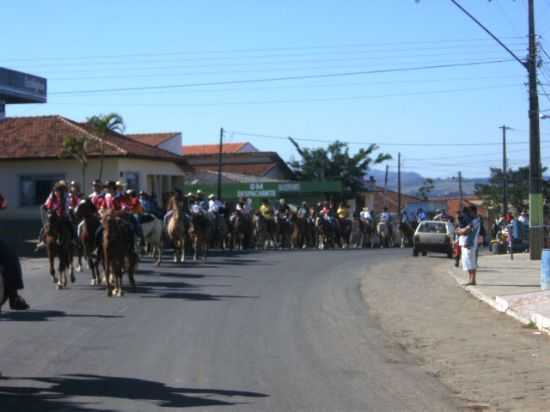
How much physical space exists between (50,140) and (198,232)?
16.9 m

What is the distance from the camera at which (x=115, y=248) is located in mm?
17906

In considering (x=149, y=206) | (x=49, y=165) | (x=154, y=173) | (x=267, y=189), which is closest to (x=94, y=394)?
(x=149, y=206)

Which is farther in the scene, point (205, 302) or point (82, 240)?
point (82, 240)

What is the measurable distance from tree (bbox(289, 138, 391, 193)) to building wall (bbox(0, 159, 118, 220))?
1437 inches

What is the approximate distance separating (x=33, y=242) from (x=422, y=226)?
50.1 ft

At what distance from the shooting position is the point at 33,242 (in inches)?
1384

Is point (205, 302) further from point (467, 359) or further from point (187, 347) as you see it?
point (467, 359)

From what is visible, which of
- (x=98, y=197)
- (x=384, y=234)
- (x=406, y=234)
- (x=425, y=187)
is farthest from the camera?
(x=425, y=187)

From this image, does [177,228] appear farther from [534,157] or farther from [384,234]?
[384,234]

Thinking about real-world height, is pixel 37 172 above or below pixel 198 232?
above

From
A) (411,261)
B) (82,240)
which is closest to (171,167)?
(411,261)

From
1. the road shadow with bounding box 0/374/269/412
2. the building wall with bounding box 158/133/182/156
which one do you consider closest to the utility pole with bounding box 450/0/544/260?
the road shadow with bounding box 0/374/269/412

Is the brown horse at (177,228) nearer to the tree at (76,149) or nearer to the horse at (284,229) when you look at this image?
the tree at (76,149)

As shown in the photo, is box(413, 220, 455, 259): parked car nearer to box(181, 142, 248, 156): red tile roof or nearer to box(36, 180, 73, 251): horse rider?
box(36, 180, 73, 251): horse rider
